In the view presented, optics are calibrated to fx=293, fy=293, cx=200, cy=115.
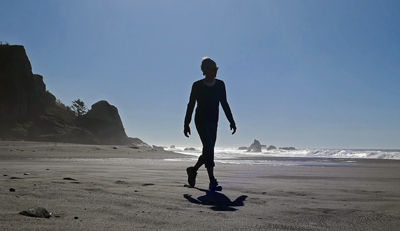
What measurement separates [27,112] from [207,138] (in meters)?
35.7

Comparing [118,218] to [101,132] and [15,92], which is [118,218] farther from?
[101,132]

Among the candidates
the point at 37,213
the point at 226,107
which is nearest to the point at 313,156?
the point at 226,107

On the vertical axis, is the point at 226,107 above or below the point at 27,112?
below

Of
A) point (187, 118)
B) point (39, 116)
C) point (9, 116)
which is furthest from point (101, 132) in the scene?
point (187, 118)

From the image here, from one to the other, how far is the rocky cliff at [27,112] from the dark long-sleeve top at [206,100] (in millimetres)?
30186

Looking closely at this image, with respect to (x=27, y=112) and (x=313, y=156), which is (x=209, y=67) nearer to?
(x=313, y=156)

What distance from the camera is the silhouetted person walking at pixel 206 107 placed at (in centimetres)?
381

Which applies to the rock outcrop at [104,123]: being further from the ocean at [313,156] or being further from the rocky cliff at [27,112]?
the ocean at [313,156]

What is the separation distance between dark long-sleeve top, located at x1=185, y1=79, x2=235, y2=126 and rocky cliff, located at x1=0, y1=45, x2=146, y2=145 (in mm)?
30186

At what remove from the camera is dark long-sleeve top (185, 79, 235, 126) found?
3895 millimetres

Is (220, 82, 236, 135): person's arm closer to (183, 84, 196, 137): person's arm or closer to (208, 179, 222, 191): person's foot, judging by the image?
(183, 84, 196, 137): person's arm

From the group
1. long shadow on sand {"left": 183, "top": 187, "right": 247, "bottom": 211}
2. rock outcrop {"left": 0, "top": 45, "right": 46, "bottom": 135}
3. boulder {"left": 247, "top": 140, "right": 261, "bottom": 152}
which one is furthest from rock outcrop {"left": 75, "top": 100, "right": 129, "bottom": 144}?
long shadow on sand {"left": 183, "top": 187, "right": 247, "bottom": 211}

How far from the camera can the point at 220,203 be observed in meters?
2.60

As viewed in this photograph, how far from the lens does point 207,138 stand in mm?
3812
